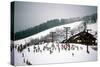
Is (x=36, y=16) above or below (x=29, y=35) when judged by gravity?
above

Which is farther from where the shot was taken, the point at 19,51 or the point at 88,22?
the point at 88,22

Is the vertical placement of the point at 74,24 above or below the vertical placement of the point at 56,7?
below

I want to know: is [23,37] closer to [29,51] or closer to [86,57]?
[29,51]

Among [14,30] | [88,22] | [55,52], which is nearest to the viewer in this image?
[14,30]

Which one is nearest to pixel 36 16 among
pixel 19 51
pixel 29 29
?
pixel 29 29

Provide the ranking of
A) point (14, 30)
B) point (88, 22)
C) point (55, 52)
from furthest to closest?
point (88, 22)
point (55, 52)
point (14, 30)

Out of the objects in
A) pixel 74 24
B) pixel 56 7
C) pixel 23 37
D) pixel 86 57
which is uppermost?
pixel 56 7

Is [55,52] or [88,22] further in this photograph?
[88,22]
